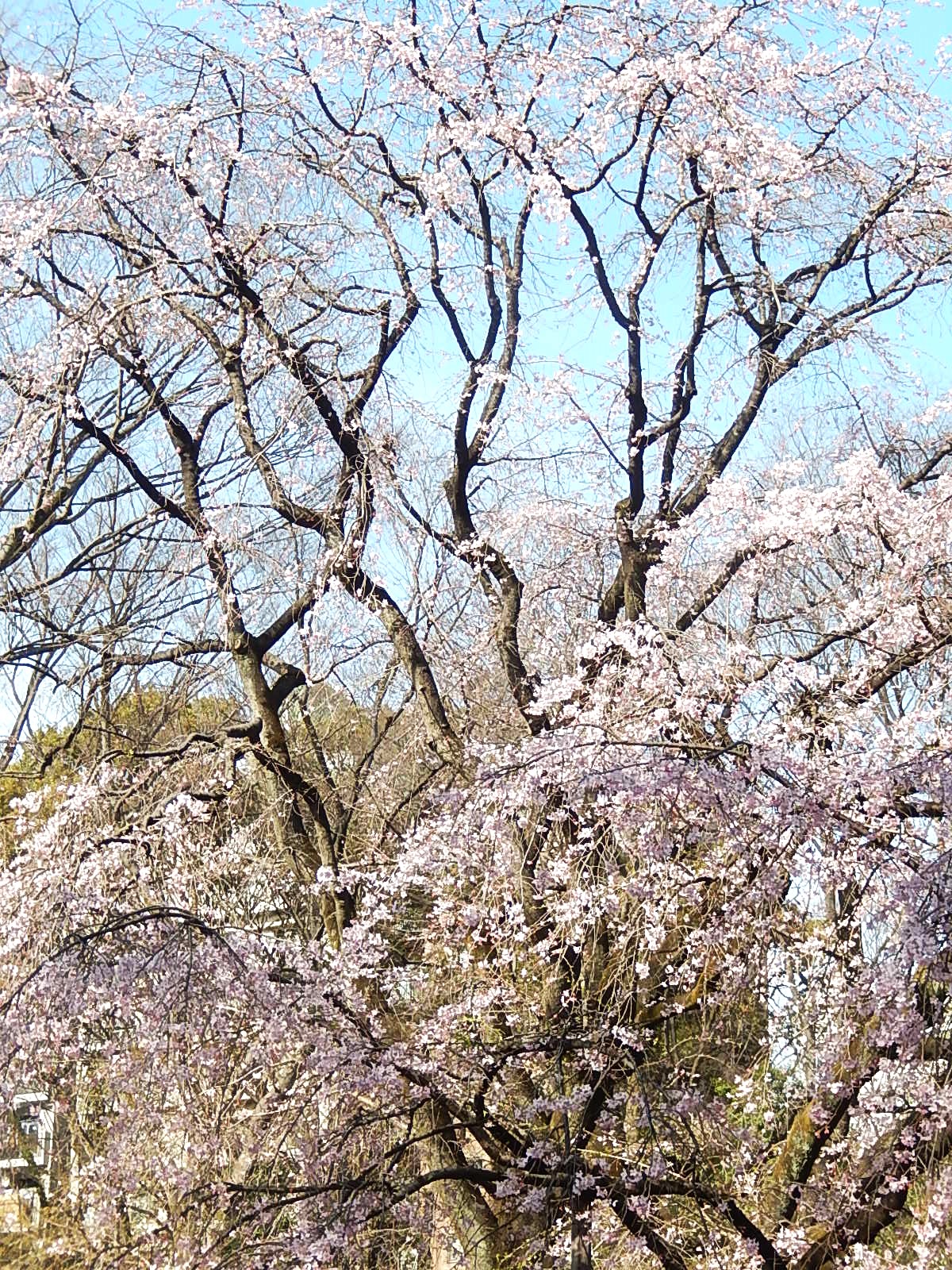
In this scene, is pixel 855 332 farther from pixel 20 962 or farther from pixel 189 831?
pixel 20 962

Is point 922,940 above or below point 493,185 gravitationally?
below

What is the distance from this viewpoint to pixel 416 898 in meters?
5.45

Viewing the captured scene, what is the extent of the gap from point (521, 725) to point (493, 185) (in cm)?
242

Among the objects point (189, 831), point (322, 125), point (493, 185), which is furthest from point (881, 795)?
point (322, 125)

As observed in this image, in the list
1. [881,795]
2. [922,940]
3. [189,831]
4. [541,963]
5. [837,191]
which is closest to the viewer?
[922,940]

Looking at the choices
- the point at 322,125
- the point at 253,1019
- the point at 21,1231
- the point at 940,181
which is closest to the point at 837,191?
the point at 940,181

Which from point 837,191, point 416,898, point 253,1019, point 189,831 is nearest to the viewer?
point 253,1019

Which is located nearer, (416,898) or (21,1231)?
(416,898)

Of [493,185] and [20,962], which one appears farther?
[493,185]

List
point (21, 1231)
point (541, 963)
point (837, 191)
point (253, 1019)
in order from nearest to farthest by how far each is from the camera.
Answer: point (253, 1019)
point (541, 963)
point (837, 191)
point (21, 1231)

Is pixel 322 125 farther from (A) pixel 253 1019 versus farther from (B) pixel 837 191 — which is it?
(A) pixel 253 1019

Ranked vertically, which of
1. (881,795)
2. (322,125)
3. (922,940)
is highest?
(322,125)

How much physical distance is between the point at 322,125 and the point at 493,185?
81 cm

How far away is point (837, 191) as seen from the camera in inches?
229
